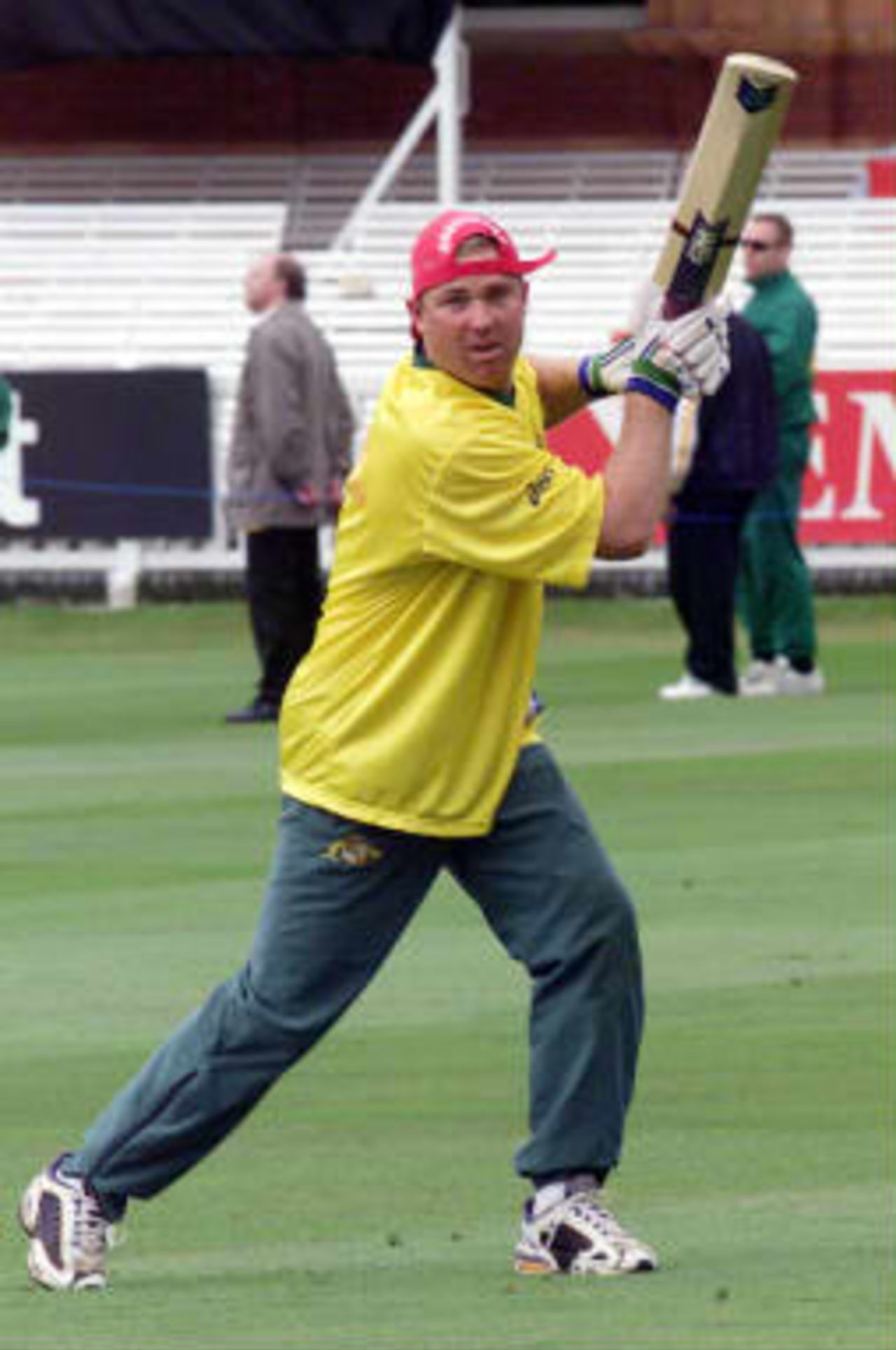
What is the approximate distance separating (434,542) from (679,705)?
11.2 meters

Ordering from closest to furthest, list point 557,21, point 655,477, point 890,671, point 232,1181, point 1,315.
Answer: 1. point 655,477
2. point 232,1181
3. point 890,671
4. point 1,315
5. point 557,21

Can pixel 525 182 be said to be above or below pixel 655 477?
below

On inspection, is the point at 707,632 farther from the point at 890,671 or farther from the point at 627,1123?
the point at 627,1123

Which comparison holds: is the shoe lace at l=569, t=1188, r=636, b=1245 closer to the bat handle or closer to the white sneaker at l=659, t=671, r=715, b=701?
the bat handle

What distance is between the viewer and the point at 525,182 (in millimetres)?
32312

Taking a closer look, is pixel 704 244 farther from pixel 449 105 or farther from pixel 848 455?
pixel 449 105

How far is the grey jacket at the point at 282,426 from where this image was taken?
17812 mm

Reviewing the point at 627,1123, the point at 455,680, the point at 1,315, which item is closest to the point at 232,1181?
the point at 627,1123

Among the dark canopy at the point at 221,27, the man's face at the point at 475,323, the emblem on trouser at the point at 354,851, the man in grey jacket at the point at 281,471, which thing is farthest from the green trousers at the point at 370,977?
the dark canopy at the point at 221,27

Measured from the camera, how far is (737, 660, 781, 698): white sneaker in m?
18.6

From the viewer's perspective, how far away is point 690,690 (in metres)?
18.5

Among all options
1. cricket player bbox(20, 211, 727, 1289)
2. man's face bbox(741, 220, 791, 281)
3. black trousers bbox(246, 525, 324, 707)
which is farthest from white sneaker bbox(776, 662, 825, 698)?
cricket player bbox(20, 211, 727, 1289)

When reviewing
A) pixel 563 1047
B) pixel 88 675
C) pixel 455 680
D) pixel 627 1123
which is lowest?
pixel 88 675

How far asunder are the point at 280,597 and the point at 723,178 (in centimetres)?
1093
